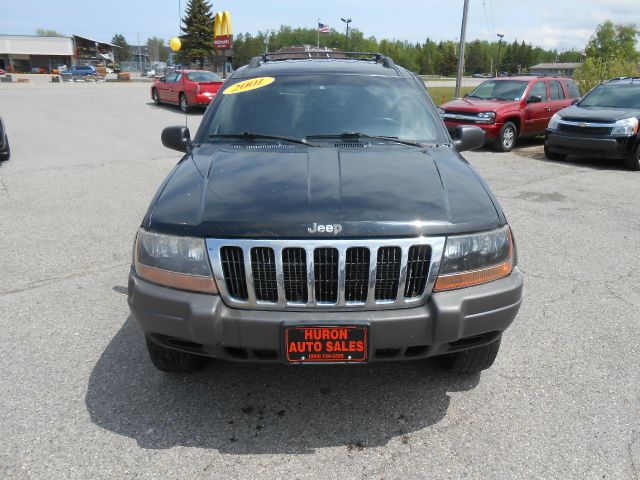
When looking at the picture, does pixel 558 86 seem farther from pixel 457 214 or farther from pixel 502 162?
pixel 457 214

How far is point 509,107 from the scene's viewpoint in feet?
40.0

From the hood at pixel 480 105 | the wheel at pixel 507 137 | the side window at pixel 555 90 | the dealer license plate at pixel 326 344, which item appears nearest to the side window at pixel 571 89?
the side window at pixel 555 90

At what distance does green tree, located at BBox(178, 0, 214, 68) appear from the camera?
236ft

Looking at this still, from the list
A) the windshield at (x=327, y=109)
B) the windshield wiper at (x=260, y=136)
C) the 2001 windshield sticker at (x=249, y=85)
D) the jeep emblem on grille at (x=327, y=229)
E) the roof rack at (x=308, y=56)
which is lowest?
the jeep emblem on grille at (x=327, y=229)

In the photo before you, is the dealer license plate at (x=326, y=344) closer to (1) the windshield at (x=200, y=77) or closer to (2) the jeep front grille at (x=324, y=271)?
(2) the jeep front grille at (x=324, y=271)

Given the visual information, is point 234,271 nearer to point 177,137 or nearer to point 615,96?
point 177,137

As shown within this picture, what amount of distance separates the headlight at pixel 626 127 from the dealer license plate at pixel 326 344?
9.90 meters

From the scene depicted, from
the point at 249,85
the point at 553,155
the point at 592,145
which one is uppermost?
the point at 249,85

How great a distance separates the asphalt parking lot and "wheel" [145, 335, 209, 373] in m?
0.10

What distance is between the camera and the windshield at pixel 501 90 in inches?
501

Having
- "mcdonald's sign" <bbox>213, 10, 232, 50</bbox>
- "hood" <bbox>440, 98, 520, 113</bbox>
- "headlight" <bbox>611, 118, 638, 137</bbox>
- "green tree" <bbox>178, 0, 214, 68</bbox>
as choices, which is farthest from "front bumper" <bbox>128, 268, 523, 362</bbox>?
"green tree" <bbox>178, 0, 214, 68</bbox>

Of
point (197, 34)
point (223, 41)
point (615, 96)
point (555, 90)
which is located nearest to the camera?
point (615, 96)

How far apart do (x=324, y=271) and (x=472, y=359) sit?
114cm

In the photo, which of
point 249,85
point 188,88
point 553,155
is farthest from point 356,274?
point 188,88
